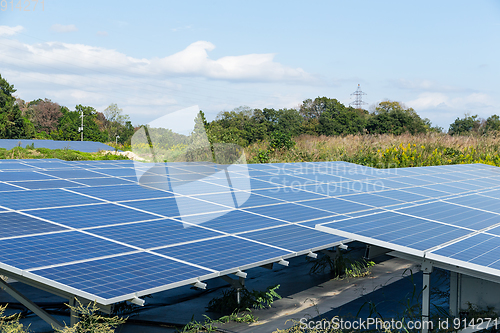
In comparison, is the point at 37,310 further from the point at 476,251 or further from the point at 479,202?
the point at 479,202

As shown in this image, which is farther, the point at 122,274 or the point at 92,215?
the point at 92,215

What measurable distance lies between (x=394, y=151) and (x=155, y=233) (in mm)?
23102

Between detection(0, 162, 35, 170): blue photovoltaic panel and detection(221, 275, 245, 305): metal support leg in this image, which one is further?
detection(0, 162, 35, 170): blue photovoltaic panel

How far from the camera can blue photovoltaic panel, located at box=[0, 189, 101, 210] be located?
30.0 feet

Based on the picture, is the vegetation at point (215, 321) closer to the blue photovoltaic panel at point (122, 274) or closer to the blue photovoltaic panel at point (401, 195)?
the blue photovoltaic panel at point (122, 274)

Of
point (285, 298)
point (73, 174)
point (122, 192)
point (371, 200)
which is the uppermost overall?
point (73, 174)

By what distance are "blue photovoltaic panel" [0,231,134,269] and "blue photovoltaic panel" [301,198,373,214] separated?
17.9ft

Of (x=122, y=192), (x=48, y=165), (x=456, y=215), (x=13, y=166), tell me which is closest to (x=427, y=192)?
(x=456, y=215)

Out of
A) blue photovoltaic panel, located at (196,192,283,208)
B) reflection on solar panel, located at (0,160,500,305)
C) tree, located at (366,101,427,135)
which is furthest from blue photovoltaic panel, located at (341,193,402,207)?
tree, located at (366,101,427,135)

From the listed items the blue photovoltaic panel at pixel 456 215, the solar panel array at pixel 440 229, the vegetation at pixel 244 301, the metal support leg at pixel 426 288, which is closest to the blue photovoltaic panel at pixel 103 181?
the vegetation at pixel 244 301

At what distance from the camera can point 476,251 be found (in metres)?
6.10

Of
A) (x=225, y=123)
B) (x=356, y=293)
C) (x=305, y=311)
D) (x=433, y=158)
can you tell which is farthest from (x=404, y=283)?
(x=225, y=123)

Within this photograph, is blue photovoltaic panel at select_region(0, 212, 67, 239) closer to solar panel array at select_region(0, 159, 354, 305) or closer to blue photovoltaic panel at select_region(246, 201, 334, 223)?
solar panel array at select_region(0, 159, 354, 305)

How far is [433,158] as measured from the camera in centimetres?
2845
